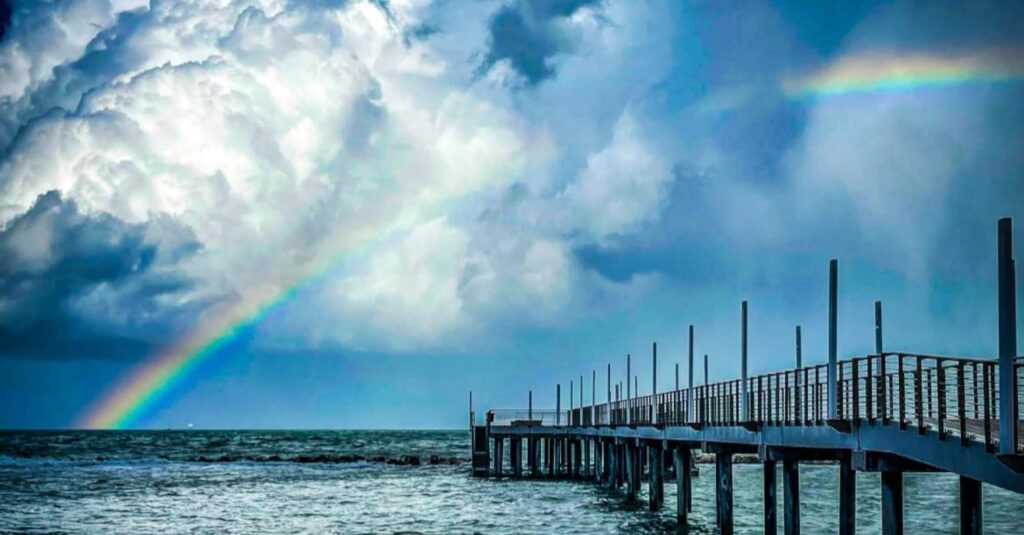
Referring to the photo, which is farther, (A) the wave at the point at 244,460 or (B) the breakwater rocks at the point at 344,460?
(A) the wave at the point at 244,460

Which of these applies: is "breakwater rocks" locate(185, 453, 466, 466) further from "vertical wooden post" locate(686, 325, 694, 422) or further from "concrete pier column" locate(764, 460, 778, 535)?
"concrete pier column" locate(764, 460, 778, 535)

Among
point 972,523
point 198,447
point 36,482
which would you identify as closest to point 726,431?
point 972,523

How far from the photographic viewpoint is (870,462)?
71.4ft

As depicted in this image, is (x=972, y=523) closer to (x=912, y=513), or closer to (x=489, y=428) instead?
(x=912, y=513)

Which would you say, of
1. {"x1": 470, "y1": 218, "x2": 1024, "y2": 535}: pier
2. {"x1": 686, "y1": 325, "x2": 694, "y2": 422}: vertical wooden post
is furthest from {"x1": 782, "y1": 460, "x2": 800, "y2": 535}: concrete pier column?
{"x1": 686, "y1": 325, "x2": 694, "y2": 422}: vertical wooden post

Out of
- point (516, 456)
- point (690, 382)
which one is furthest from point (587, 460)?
point (690, 382)

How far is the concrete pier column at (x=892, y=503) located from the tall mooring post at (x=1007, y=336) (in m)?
5.58

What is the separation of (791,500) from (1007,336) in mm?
12445

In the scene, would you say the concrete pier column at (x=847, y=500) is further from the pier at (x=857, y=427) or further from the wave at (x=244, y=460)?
the wave at (x=244, y=460)

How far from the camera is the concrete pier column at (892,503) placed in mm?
21000

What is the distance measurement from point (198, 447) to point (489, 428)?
88.3 meters

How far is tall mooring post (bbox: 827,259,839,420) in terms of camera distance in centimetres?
2403

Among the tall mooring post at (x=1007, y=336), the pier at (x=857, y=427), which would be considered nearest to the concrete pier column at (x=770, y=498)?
the pier at (x=857, y=427)

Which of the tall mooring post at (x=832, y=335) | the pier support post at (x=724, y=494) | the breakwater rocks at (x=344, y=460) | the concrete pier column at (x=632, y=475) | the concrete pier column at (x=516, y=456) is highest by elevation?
the tall mooring post at (x=832, y=335)
